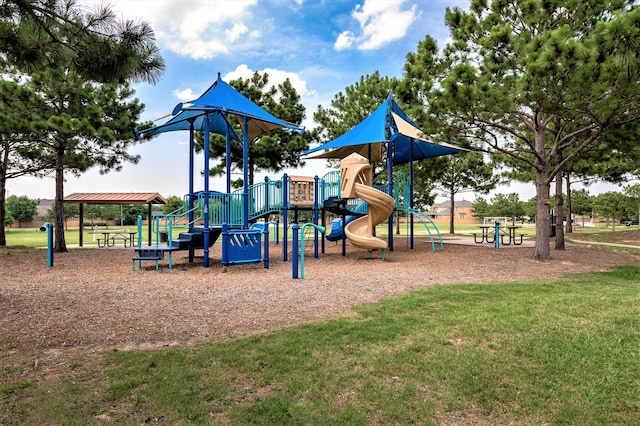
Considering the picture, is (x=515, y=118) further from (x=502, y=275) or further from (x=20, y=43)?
(x=20, y=43)

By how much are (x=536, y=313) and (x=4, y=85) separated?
16.2 metres

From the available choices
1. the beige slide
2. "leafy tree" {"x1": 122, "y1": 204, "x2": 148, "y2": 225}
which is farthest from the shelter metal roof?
"leafy tree" {"x1": 122, "y1": 204, "x2": 148, "y2": 225}

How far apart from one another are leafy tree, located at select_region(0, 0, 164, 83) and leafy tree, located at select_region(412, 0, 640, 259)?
6928mm

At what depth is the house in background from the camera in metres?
76.8

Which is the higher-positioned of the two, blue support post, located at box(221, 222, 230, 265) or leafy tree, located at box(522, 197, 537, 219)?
leafy tree, located at box(522, 197, 537, 219)

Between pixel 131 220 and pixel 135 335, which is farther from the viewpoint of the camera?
pixel 131 220

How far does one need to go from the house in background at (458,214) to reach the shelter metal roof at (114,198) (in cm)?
5652

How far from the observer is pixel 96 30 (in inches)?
203

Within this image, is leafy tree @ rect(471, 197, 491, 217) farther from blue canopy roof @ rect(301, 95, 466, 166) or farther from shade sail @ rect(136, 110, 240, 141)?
shade sail @ rect(136, 110, 240, 141)

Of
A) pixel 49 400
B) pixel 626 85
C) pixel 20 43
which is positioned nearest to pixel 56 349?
pixel 49 400

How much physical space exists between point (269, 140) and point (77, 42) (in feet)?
52.6

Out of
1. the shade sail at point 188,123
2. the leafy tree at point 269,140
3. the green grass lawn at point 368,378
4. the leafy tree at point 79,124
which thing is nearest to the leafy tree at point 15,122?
the leafy tree at point 79,124

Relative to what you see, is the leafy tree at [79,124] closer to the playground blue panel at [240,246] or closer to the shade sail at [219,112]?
the shade sail at [219,112]

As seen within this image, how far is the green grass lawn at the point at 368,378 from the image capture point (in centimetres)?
296
